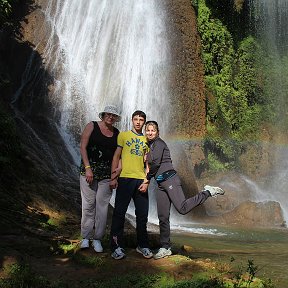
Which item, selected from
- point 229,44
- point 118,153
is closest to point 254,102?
point 229,44

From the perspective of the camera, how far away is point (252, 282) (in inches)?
179

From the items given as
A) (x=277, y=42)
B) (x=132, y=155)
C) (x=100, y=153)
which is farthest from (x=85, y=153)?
(x=277, y=42)

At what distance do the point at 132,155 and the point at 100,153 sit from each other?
45 cm

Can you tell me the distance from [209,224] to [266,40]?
1888 cm

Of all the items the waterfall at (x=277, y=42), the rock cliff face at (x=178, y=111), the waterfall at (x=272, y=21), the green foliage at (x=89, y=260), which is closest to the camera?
the green foliage at (x=89, y=260)

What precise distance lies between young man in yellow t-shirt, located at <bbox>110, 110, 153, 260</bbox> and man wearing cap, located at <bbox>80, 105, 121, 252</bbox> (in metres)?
0.13

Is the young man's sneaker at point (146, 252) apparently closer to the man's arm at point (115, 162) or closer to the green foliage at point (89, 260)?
the green foliage at point (89, 260)

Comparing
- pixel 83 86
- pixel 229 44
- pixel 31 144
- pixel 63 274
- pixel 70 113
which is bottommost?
pixel 63 274

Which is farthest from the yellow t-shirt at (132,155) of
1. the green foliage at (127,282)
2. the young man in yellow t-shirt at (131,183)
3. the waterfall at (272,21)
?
the waterfall at (272,21)

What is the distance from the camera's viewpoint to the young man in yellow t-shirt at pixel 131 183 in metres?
5.46

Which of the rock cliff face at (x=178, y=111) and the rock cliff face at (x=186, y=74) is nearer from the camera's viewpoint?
the rock cliff face at (x=178, y=111)

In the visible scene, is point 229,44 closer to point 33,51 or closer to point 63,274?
point 33,51

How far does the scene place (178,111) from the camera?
69.4 feet

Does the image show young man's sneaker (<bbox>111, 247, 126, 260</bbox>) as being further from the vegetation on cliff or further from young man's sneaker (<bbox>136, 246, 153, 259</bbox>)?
the vegetation on cliff
